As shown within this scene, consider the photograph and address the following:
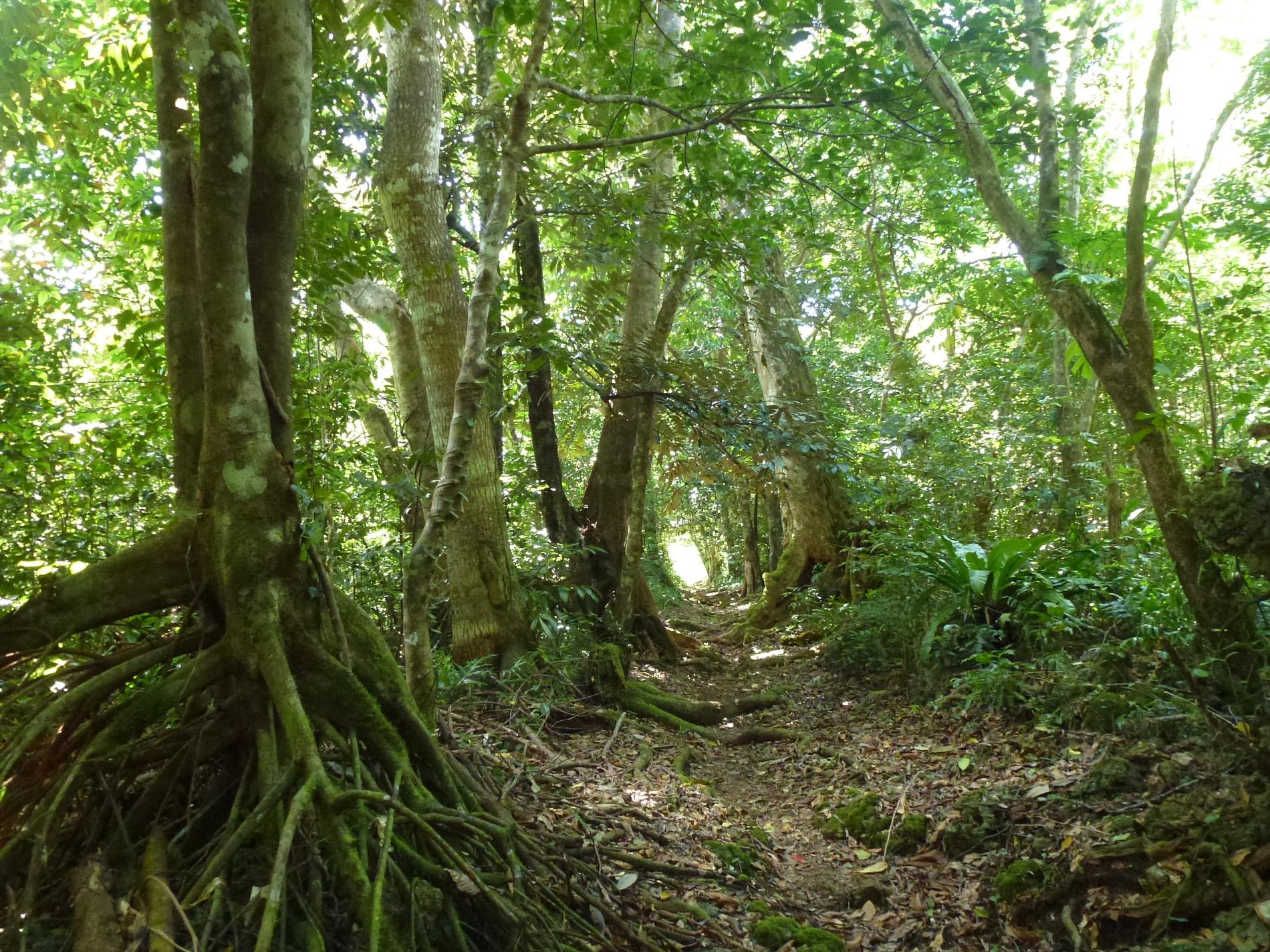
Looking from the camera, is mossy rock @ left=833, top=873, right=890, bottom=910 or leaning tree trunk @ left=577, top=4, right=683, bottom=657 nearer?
mossy rock @ left=833, top=873, right=890, bottom=910

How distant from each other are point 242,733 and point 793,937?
2430mm

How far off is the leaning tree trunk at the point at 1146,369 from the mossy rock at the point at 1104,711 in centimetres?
65

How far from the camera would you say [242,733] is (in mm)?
2932

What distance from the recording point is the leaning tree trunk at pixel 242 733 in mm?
2461

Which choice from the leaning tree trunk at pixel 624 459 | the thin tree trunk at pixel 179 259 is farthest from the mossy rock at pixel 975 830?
the leaning tree trunk at pixel 624 459

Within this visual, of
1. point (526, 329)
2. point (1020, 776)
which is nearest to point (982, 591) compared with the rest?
point (1020, 776)

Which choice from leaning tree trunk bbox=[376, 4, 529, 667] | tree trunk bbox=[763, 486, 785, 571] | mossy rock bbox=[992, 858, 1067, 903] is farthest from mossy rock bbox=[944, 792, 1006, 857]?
tree trunk bbox=[763, 486, 785, 571]

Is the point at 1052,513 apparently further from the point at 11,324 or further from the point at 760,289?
the point at 11,324

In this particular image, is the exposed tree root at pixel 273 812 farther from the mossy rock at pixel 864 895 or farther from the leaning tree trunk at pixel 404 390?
the leaning tree trunk at pixel 404 390

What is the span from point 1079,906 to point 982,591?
140 inches

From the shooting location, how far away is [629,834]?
4.07 m

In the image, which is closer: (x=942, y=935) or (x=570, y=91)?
(x=942, y=935)

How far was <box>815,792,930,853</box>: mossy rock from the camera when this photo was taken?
4.28 metres

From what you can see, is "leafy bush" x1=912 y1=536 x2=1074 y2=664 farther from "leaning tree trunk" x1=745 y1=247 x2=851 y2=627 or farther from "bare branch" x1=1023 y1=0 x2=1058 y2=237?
"leaning tree trunk" x1=745 y1=247 x2=851 y2=627
